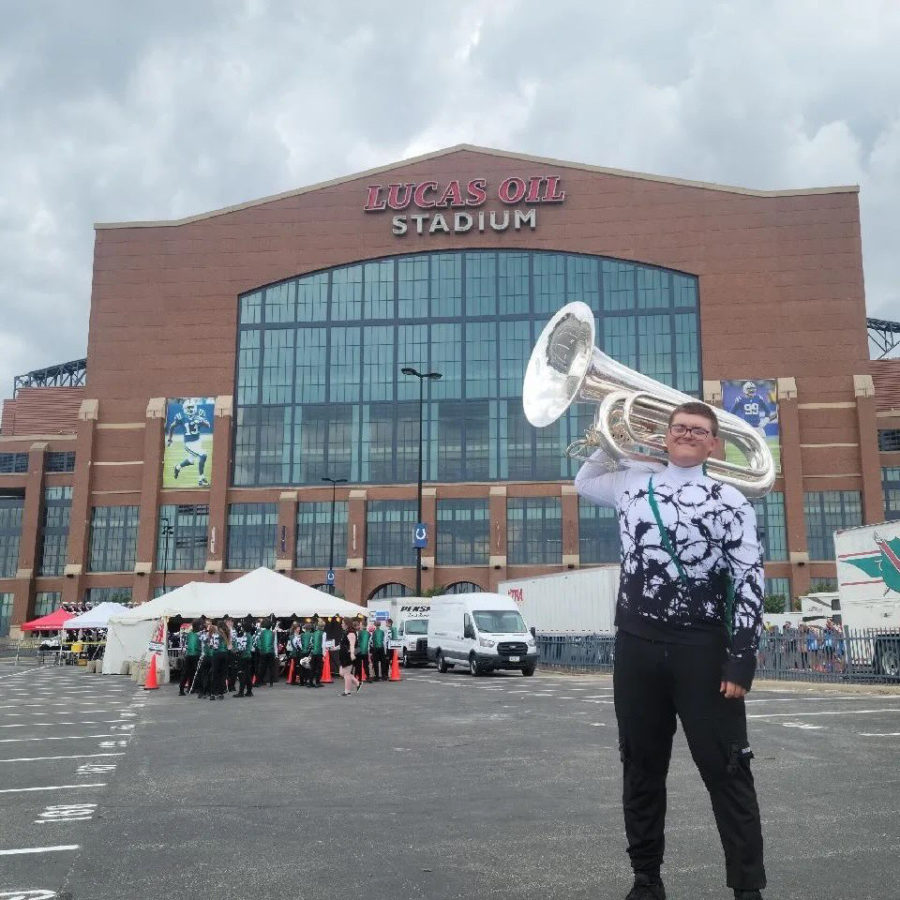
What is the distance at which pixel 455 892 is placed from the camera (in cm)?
415

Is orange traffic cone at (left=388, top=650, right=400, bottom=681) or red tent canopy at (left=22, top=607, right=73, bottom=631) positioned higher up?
red tent canopy at (left=22, top=607, right=73, bottom=631)

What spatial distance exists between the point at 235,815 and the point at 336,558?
5815 cm

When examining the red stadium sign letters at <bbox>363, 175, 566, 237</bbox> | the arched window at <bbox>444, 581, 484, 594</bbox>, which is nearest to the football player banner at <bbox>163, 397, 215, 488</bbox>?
the arched window at <bbox>444, 581, 484, 594</bbox>

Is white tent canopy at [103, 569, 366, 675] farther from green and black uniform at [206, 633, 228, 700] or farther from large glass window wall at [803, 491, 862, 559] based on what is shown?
large glass window wall at [803, 491, 862, 559]

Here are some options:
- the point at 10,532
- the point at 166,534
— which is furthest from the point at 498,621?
the point at 10,532

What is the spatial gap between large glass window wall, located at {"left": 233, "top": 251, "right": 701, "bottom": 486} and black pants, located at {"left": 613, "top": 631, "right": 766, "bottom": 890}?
195 ft

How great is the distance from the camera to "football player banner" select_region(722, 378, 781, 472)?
61031 millimetres

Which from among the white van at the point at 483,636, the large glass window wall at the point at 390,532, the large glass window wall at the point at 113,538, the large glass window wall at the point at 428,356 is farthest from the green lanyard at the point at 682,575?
the large glass window wall at the point at 113,538

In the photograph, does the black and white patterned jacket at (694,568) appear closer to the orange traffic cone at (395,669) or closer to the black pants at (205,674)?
the black pants at (205,674)

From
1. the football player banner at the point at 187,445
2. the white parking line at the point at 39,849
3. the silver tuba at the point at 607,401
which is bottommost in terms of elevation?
the white parking line at the point at 39,849

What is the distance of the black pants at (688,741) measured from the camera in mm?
3654

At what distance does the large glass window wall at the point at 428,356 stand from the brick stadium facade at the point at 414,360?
0.97 m

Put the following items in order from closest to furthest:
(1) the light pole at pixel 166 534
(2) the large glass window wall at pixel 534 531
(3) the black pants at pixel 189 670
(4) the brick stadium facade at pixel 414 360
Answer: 1. (3) the black pants at pixel 189 670
2. (4) the brick stadium facade at pixel 414 360
3. (1) the light pole at pixel 166 534
4. (2) the large glass window wall at pixel 534 531

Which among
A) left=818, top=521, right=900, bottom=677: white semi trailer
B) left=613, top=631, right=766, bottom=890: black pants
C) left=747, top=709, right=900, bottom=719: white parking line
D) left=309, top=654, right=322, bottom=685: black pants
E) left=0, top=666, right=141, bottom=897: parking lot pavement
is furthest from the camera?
left=309, top=654, right=322, bottom=685: black pants
